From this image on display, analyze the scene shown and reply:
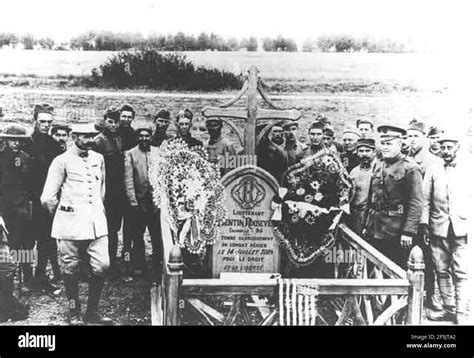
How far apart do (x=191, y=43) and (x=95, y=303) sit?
2.30m

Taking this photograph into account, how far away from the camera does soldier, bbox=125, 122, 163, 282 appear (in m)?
5.79

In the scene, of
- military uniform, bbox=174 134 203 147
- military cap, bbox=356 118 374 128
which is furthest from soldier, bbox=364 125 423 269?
military uniform, bbox=174 134 203 147

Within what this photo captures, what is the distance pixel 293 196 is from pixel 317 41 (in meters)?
1.31

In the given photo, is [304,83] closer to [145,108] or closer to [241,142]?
[241,142]

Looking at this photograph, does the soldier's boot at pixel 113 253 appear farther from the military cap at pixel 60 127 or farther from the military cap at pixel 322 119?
the military cap at pixel 322 119

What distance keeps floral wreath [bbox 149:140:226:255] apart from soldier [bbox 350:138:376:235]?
1116mm

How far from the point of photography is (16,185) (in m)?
5.76

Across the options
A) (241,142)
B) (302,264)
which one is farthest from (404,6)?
(302,264)

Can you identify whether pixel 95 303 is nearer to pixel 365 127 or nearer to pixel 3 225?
pixel 3 225

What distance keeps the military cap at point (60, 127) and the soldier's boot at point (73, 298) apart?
1198 millimetres

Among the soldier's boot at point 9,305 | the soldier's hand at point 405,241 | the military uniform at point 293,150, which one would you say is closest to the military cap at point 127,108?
the military uniform at point 293,150

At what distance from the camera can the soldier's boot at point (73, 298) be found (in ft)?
19.0

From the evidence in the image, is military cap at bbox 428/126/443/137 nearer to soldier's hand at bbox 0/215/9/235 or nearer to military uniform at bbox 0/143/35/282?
military uniform at bbox 0/143/35/282

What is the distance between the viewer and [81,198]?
574 cm
